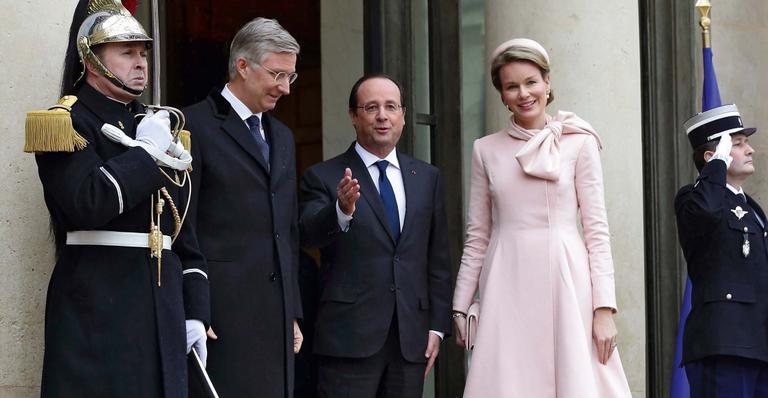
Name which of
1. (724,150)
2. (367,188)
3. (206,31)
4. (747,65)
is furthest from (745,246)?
(206,31)

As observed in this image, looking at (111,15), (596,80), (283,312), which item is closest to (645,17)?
(596,80)

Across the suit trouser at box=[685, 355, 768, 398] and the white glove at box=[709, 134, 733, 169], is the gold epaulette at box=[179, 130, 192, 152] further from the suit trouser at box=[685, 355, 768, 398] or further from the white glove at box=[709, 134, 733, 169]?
the suit trouser at box=[685, 355, 768, 398]

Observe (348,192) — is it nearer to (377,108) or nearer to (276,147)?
(276,147)

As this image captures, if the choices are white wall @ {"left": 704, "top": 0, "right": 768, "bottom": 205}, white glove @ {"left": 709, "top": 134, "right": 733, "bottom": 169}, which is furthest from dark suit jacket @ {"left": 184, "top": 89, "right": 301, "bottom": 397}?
white wall @ {"left": 704, "top": 0, "right": 768, "bottom": 205}

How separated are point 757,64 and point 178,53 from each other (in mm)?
3644

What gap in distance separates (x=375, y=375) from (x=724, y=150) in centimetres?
175

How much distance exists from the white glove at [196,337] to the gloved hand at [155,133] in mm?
578

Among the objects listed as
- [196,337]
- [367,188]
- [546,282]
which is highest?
[367,188]

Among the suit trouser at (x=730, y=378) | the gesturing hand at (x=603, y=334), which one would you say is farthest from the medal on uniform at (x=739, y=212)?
the gesturing hand at (x=603, y=334)

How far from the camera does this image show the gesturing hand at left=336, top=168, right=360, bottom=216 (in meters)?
5.63

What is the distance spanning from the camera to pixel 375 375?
6.11 m

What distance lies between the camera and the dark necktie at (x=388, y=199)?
6270mm

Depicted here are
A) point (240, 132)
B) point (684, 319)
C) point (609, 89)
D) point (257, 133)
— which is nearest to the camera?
point (240, 132)

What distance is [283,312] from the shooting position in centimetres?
561
